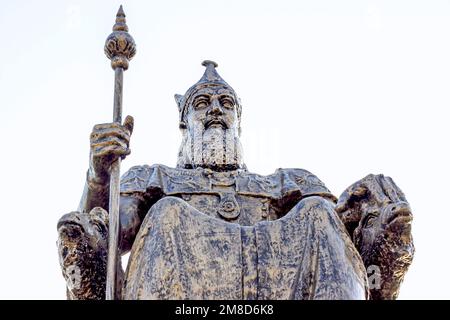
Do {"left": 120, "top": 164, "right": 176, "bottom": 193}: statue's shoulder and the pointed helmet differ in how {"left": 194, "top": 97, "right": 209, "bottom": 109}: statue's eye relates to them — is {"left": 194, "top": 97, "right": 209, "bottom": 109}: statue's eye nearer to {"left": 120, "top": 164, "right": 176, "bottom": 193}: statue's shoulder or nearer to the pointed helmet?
the pointed helmet

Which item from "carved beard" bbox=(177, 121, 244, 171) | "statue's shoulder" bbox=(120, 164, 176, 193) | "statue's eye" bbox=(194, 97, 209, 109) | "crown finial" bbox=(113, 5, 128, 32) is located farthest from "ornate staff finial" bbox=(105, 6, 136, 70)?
"statue's eye" bbox=(194, 97, 209, 109)

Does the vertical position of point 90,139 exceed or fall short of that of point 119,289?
it exceeds it

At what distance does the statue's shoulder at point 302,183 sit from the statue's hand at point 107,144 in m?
1.71

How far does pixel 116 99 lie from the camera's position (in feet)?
38.9

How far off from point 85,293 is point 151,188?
1445mm

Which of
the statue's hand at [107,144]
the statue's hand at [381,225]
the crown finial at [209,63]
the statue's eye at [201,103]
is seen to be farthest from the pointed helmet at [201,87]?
the statue's hand at [381,225]

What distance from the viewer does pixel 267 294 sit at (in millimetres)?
10195

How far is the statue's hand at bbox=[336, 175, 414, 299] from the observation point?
36.3ft

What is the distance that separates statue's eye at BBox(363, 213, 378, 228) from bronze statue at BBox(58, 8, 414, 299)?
11mm

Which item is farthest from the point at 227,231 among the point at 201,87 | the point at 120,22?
the point at 201,87

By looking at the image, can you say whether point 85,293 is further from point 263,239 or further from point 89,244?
point 263,239

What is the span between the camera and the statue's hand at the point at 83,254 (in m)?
10.9
